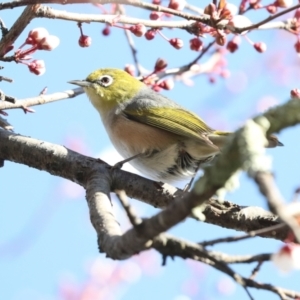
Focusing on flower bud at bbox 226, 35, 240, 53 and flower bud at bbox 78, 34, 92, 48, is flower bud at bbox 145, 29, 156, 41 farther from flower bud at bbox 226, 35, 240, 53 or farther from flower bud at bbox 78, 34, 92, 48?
flower bud at bbox 226, 35, 240, 53

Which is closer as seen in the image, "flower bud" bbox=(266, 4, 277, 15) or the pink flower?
"flower bud" bbox=(266, 4, 277, 15)

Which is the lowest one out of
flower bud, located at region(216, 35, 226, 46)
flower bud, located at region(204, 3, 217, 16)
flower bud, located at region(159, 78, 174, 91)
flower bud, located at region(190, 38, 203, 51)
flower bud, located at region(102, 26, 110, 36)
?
flower bud, located at region(204, 3, 217, 16)

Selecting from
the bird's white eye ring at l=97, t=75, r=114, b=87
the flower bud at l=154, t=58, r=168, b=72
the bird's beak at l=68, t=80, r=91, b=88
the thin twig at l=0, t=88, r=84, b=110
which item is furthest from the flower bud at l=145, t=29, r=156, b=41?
the bird's white eye ring at l=97, t=75, r=114, b=87

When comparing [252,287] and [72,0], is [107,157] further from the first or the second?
[252,287]

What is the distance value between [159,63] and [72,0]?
1.76 m

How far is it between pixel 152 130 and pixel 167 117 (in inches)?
11.6

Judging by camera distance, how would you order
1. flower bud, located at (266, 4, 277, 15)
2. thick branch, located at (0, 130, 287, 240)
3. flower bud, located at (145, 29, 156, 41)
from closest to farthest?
1. thick branch, located at (0, 130, 287, 240)
2. flower bud, located at (266, 4, 277, 15)
3. flower bud, located at (145, 29, 156, 41)

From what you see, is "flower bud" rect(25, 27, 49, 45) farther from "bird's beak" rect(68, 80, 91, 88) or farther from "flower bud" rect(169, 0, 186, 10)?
"bird's beak" rect(68, 80, 91, 88)

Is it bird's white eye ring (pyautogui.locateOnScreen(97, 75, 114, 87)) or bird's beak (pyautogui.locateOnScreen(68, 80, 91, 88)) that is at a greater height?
bird's white eye ring (pyautogui.locateOnScreen(97, 75, 114, 87))

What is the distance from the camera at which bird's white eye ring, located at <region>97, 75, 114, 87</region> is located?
6272mm

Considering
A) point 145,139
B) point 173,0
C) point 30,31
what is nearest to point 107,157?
point 145,139

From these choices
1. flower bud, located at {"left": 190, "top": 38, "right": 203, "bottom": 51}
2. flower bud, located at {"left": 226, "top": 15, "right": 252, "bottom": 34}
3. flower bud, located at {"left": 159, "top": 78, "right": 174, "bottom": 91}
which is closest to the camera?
flower bud, located at {"left": 226, "top": 15, "right": 252, "bottom": 34}

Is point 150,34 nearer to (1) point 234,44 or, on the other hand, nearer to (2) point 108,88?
(1) point 234,44

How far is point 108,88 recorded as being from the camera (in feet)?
20.4
